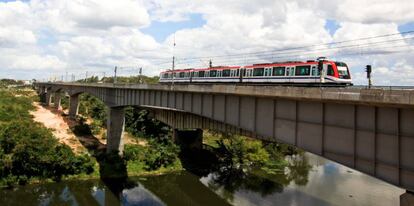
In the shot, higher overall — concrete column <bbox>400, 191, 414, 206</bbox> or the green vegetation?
concrete column <bbox>400, 191, 414, 206</bbox>

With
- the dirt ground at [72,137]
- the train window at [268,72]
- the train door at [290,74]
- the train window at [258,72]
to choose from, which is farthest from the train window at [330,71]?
the dirt ground at [72,137]

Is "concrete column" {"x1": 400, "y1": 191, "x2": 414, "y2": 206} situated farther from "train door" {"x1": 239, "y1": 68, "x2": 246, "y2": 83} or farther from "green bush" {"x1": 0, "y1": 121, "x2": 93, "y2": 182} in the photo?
"green bush" {"x1": 0, "y1": 121, "x2": 93, "y2": 182}

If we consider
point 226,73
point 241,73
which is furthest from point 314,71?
point 226,73

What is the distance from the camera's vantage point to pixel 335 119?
1839 centimetres

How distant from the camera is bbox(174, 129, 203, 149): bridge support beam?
55.9 m

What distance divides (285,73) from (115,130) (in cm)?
2624

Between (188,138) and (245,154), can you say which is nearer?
(245,154)

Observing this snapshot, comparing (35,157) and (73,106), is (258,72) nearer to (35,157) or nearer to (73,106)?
(35,157)

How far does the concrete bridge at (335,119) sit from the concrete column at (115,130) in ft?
71.0

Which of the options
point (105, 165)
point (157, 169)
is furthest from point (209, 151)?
point (105, 165)

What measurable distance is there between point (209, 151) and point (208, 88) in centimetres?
→ 2975

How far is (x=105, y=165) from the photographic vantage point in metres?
44.8

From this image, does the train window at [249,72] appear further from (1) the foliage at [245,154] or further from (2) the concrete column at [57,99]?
(2) the concrete column at [57,99]

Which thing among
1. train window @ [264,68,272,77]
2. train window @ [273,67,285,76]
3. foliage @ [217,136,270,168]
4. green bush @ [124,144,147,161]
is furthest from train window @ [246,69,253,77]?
green bush @ [124,144,147,161]
